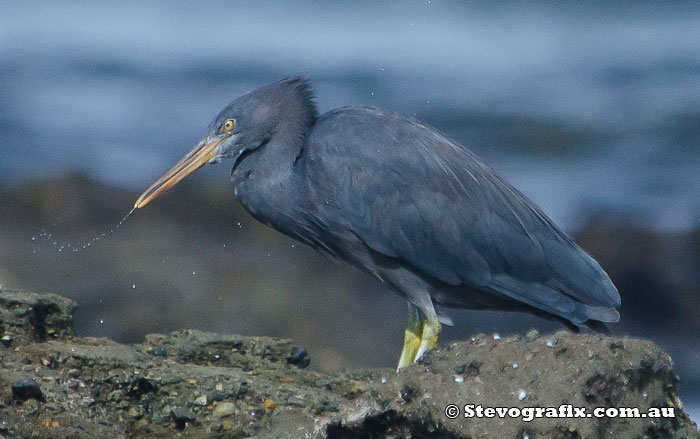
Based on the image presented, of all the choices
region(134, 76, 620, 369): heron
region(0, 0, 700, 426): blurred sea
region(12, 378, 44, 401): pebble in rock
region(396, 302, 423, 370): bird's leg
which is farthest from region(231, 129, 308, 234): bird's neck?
region(0, 0, 700, 426): blurred sea

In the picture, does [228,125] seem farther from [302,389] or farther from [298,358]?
[302,389]

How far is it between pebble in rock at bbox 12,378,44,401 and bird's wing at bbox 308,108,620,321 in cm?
180

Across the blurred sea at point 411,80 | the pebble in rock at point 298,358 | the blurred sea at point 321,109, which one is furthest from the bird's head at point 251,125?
the blurred sea at point 411,80

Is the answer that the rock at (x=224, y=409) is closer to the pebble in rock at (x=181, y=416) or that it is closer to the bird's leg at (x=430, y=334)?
the pebble in rock at (x=181, y=416)

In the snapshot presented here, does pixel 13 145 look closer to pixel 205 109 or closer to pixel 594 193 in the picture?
pixel 205 109

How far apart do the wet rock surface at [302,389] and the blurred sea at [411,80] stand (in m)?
7.32

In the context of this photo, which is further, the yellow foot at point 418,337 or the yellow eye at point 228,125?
the yellow eye at point 228,125

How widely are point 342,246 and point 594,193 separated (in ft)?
27.5

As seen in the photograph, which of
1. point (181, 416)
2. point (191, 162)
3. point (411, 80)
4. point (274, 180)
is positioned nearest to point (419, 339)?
point (274, 180)

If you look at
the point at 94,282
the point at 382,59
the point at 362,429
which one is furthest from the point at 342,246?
the point at 382,59

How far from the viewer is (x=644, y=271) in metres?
10.1

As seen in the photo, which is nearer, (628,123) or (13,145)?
(13,145)

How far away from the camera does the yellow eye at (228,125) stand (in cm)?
506

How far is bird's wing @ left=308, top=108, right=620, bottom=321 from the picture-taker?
4.86 meters
